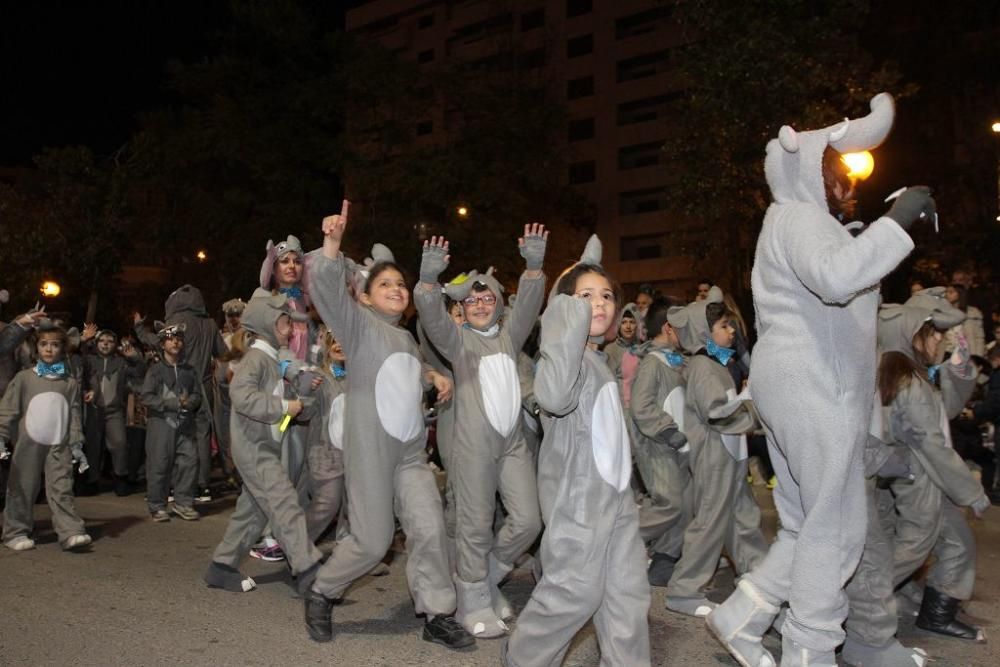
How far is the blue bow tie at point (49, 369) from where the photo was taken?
8219mm

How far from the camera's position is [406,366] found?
5379mm

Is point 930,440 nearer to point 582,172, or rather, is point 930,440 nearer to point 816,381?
point 816,381

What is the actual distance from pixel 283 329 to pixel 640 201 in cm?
4234

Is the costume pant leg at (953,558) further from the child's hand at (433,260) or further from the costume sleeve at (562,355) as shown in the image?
the child's hand at (433,260)

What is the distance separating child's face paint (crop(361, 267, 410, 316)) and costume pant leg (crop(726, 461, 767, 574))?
7.48 ft

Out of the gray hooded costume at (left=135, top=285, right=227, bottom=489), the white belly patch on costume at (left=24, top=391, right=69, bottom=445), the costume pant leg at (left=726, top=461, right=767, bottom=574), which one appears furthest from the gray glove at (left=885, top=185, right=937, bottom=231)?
the gray hooded costume at (left=135, top=285, right=227, bottom=489)

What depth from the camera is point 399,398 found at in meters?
5.29

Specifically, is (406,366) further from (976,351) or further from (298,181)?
(298,181)

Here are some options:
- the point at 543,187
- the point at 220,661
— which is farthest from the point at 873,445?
the point at 543,187

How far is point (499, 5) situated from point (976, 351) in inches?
1375

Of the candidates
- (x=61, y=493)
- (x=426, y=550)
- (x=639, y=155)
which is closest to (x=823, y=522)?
(x=426, y=550)

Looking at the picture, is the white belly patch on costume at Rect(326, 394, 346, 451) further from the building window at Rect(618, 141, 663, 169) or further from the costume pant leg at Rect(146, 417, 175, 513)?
the building window at Rect(618, 141, 663, 169)

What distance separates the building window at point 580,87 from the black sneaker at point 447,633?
1841 inches

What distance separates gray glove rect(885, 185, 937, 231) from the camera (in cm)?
360
